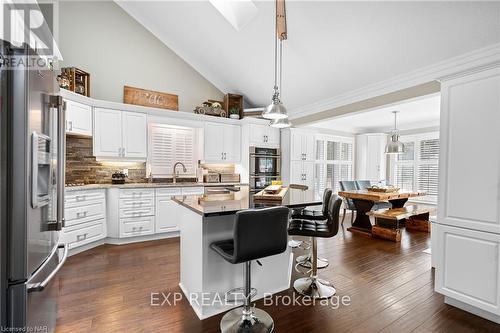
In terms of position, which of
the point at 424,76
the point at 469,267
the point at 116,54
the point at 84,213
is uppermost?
the point at 116,54

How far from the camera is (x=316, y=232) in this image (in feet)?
7.54

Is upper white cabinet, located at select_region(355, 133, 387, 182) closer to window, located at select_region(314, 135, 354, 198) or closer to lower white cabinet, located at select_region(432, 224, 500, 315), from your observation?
window, located at select_region(314, 135, 354, 198)

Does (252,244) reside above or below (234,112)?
below

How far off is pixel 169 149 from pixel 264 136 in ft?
6.70

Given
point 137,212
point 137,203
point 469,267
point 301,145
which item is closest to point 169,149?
point 137,203

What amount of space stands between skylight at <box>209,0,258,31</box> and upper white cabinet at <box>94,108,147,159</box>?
223 cm

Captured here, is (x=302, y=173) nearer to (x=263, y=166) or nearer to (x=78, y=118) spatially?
(x=263, y=166)

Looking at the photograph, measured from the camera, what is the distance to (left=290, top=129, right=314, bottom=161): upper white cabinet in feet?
17.9

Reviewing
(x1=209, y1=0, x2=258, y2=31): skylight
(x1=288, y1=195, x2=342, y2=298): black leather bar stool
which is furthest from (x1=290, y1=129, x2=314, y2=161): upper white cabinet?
(x1=288, y1=195, x2=342, y2=298): black leather bar stool

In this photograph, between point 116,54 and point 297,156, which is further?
point 297,156

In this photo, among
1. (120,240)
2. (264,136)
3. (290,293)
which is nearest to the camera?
(290,293)

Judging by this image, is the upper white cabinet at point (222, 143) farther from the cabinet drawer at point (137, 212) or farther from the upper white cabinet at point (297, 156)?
the cabinet drawer at point (137, 212)

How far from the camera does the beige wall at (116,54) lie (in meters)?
4.06

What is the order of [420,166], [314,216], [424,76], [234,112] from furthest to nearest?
[420,166], [234,112], [424,76], [314,216]
